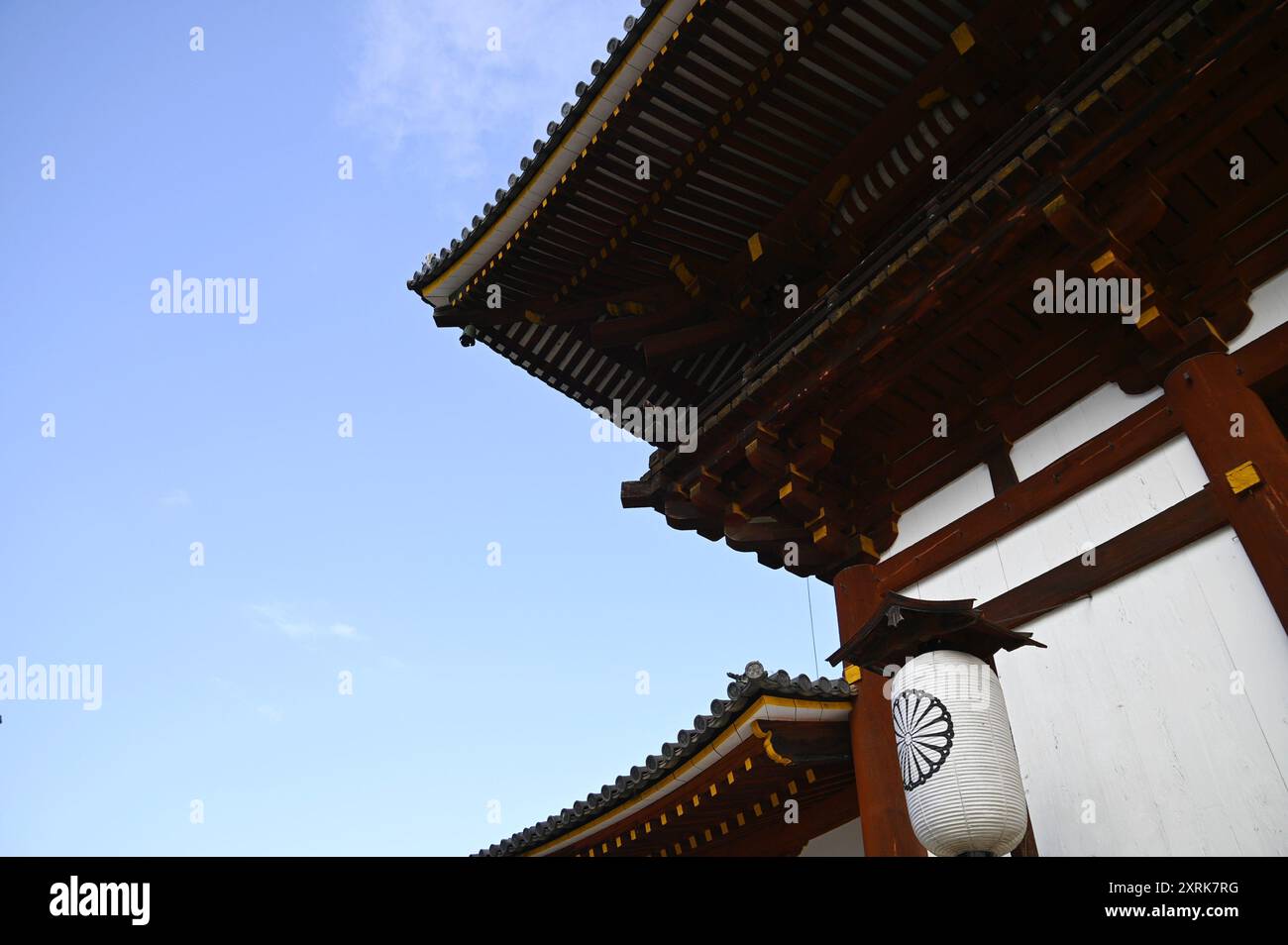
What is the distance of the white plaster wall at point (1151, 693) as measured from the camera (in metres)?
5.22

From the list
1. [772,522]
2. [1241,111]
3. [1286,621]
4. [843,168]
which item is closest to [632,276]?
[843,168]

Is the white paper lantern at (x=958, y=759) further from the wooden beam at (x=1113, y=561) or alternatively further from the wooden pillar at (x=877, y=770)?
the wooden pillar at (x=877, y=770)

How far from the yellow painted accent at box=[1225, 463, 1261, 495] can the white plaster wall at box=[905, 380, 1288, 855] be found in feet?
0.98

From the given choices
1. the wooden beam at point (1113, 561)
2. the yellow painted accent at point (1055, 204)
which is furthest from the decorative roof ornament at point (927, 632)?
the yellow painted accent at point (1055, 204)

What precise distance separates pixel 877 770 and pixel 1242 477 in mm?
3146

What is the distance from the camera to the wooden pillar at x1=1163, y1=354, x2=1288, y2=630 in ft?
17.8

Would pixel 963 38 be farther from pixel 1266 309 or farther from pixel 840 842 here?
pixel 840 842

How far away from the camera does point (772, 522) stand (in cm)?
872

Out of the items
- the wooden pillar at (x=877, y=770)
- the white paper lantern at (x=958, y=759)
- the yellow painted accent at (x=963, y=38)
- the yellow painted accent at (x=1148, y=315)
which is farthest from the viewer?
the yellow painted accent at (x=963, y=38)

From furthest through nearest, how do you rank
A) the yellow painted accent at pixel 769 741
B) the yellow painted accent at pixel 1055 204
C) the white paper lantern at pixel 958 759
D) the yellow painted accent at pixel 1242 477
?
the yellow painted accent at pixel 769 741 < the yellow painted accent at pixel 1055 204 < the yellow painted accent at pixel 1242 477 < the white paper lantern at pixel 958 759

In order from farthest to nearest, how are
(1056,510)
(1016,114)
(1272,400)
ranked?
(1016,114), (1056,510), (1272,400)
